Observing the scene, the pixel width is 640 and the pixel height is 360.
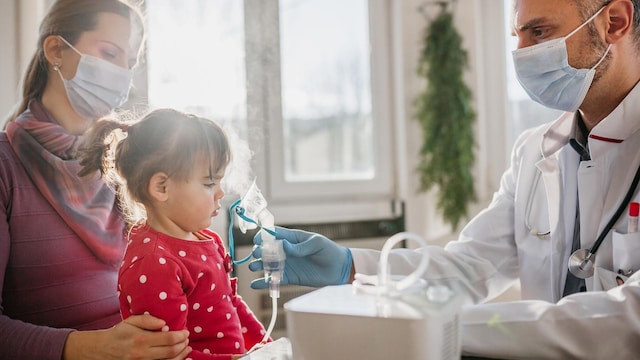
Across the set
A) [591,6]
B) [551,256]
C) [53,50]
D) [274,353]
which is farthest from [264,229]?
[591,6]

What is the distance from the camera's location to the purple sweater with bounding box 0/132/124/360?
1293 mm

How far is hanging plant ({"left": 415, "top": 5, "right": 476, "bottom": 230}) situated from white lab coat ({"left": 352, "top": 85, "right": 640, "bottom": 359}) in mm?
1363

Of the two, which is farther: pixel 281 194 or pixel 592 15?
pixel 281 194

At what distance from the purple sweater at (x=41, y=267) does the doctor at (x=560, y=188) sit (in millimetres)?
380

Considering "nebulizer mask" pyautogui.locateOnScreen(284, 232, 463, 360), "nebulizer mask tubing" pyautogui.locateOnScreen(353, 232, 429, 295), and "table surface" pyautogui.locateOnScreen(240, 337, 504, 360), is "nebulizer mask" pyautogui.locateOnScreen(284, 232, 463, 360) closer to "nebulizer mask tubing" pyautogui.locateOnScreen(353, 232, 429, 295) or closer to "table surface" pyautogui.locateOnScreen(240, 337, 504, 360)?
"nebulizer mask tubing" pyautogui.locateOnScreen(353, 232, 429, 295)

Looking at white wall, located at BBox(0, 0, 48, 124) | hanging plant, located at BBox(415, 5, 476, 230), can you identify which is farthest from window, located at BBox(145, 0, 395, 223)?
white wall, located at BBox(0, 0, 48, 124)

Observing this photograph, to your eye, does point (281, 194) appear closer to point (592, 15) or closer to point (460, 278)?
point (460, 278)

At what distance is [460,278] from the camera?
1.66 m

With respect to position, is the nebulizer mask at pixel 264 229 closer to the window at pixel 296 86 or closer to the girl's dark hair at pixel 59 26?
the girl's dark hair at pixel 59 26

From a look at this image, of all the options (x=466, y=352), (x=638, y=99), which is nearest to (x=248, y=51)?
(x=638, y=99)

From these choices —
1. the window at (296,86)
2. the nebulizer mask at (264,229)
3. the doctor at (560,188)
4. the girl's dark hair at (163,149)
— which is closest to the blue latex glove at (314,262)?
the doctor at (560,188)

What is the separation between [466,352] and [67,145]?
3.26 ft

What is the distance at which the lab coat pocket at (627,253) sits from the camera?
1.33 metres

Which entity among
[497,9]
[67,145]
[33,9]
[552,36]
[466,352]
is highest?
[497,9]
